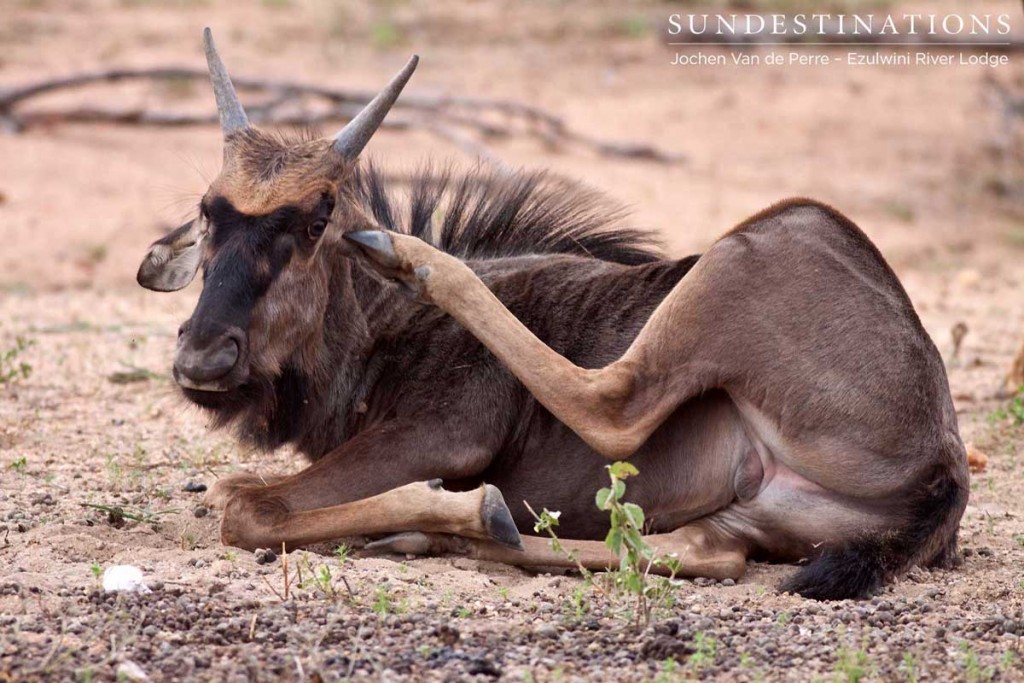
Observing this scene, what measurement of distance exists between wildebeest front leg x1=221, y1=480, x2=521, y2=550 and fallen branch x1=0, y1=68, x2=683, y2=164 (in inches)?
292

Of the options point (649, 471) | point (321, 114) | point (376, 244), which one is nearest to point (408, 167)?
point (321, 114)

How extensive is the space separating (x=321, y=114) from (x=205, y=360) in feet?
27.6

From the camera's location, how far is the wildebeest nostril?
15.9 feet

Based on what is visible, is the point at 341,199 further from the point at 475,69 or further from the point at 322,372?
the point at 475,69

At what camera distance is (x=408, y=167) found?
12.7 metres

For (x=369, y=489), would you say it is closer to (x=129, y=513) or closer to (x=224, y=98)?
(x=129, y=513)

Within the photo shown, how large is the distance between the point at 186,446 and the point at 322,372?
1.37m

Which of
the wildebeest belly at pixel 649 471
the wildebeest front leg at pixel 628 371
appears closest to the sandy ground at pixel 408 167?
the wildebeest belly at pixel 649 471

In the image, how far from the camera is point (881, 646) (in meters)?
4.24

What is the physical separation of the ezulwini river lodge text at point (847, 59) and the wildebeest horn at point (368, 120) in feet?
40.3

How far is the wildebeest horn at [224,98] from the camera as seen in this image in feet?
18.3

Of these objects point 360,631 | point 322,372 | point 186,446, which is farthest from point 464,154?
point 360,631

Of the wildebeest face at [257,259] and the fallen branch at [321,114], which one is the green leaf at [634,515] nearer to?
the wildebeest face at [257,259]

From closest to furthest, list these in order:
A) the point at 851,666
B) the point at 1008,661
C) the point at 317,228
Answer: the point at 851,666 → the point at 1008,661 → the point at 317,228
